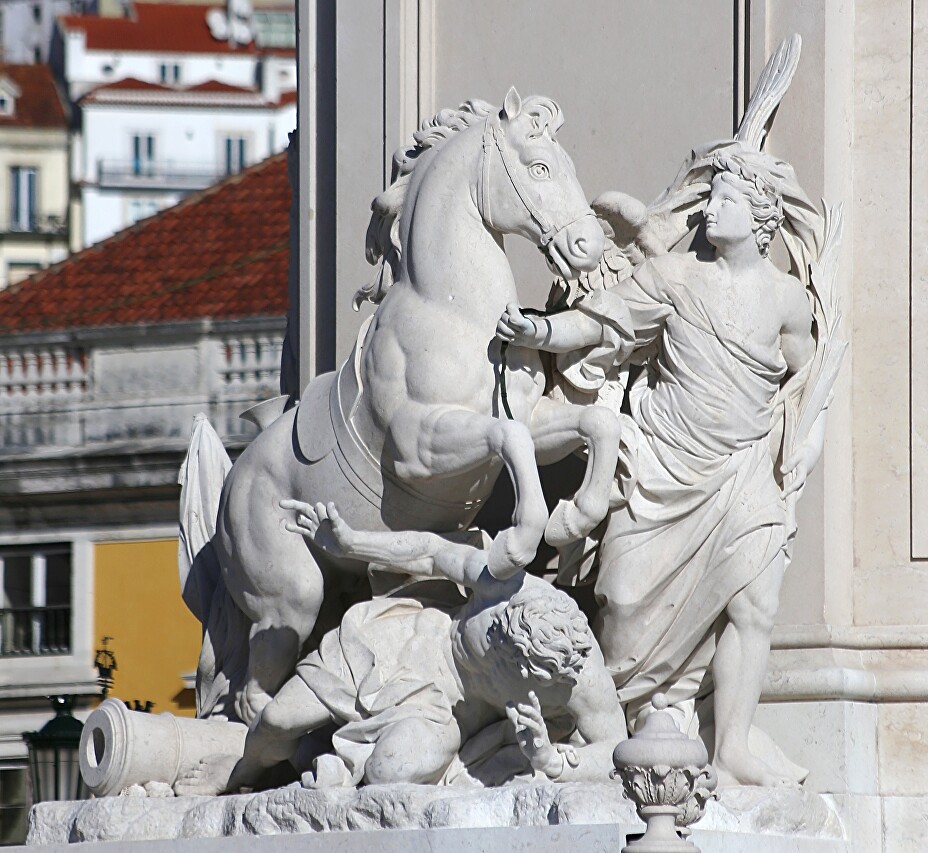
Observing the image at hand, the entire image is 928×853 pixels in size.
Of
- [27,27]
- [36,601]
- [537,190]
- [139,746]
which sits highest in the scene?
[27,27]

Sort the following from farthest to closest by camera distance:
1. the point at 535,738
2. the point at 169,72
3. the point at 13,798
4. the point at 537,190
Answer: the point at 169,72, the point at 13,798, the point at 537,190, the point at 535,738

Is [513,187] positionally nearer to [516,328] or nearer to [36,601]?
[516,328]

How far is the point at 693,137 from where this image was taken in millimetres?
10703

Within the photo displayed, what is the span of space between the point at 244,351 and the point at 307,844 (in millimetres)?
17433

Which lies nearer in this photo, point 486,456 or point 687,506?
point 486,456

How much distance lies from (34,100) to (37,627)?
27114 mm

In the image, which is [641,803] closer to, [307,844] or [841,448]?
[307,844]

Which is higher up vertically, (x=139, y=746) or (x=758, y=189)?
(x=758, y=189)

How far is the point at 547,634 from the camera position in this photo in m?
8.93

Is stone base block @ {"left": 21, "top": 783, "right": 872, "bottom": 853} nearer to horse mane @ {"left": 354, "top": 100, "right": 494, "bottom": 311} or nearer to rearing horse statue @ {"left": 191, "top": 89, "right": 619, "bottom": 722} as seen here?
rearing horse statue @ {"left": 191, "top": 89, "right": 619, "bottom": 722}

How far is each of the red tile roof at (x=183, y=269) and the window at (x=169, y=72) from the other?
23.1m

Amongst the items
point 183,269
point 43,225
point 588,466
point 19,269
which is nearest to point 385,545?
point 588,466

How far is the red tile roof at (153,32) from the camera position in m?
55.1

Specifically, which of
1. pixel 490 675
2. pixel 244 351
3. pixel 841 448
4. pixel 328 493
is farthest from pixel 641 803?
pixel 244 351
